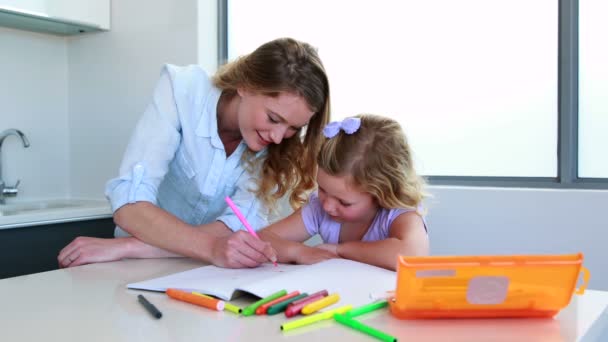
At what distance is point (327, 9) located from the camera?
2.12 m

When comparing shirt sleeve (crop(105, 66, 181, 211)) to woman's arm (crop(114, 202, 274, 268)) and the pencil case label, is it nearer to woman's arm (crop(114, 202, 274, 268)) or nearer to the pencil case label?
A: woman's arm (crop(114, 202, 274, 268))

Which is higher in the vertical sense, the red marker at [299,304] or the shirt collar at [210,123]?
the shirt collar at [210,123]

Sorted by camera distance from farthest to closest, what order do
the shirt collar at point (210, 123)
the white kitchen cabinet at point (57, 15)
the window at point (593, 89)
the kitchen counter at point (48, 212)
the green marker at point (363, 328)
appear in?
the white kitchen cabinet at point (57, 15) → the kitchen counter at point (48, 212) → the window at point (593, 89) → the shirt collar at point (210, 123) → the green marker at point (363, 328)

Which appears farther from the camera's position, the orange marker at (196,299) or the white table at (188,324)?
the orange marker at (196,299)

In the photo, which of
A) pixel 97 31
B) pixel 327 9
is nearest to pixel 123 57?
pixel 97 31

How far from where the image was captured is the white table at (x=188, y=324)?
27.3 inches

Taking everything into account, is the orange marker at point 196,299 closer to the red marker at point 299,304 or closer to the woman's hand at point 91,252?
the red marker at point 299,304

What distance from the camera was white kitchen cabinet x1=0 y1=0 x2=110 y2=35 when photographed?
83.7 inches

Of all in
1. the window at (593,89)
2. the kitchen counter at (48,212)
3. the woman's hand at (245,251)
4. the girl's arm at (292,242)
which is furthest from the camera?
the kitchen counter at (48,212)

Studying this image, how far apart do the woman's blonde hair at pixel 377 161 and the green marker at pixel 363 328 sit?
57 cm

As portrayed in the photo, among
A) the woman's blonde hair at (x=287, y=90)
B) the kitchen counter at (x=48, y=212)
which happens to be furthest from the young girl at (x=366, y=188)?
the kitchen counter at (x=48, y=212)

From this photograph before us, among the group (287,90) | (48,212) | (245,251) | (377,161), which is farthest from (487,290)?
(48,212)

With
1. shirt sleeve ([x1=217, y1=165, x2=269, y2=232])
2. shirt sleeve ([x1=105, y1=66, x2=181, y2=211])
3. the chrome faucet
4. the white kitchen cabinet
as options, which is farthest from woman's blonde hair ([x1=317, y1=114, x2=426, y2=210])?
the chrome faucet

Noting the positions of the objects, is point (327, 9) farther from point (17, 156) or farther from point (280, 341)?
point (280, 341)
